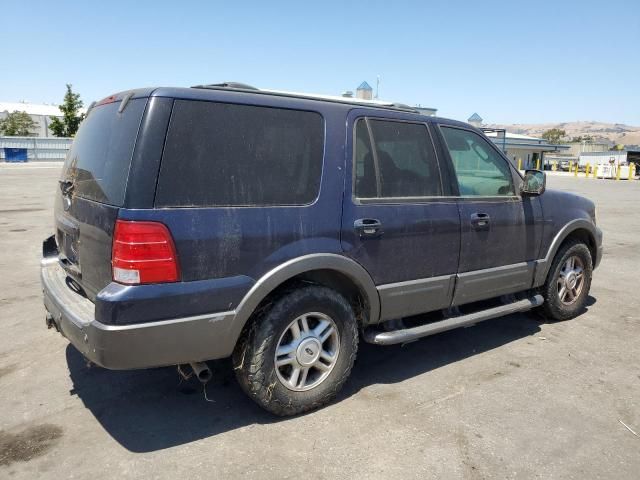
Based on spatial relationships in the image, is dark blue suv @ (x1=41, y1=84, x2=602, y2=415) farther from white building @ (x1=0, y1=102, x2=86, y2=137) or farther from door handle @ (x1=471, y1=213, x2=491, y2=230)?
white building @ (x1=0, y1=102, x2=86, y2=137)

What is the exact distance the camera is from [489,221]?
14.0ft

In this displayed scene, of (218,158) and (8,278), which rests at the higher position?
(218,158)

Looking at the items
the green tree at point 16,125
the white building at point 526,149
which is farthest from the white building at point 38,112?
the white building at point 526,149

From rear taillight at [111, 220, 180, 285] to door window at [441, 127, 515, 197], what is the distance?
2.42 meters

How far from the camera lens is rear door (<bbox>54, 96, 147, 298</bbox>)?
286 centimetres

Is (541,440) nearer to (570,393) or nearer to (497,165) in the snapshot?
(570,393)

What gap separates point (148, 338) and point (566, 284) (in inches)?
166

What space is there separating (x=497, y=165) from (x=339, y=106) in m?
1.77

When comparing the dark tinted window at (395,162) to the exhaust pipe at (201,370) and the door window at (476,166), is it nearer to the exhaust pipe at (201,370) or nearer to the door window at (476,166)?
the door window at (476,166)

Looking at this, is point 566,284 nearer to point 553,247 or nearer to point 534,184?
point 553,247

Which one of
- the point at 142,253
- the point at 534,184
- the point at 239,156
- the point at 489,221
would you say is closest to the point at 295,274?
the point at 239,156

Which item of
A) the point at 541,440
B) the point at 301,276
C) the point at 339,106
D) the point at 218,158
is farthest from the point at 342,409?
the point at 339,106

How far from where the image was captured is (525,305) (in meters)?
4.68

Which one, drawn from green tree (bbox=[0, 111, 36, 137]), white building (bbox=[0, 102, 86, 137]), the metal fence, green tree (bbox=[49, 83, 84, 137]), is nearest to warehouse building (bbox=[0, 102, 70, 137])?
white building (bbox=[0, 102, 86, 137])
